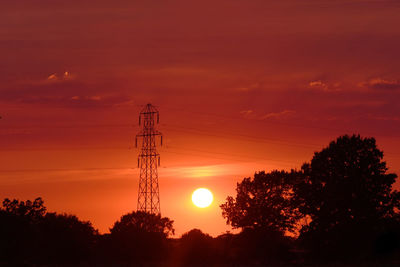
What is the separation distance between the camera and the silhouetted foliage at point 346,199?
155125 mm

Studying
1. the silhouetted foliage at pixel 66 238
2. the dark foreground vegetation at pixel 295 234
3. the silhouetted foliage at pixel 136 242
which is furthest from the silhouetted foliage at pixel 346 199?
the silhouetted foliage at pixel 66 238

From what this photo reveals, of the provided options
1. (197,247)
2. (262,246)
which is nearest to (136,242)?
(197,247)

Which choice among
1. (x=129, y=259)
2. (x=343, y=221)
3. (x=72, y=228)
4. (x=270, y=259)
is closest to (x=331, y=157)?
(x=343, y=221)

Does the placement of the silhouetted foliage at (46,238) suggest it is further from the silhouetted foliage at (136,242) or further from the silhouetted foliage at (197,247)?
the silhouetted foliage at (197,247)

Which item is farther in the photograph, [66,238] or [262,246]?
[262,246]

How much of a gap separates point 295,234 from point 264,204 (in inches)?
382

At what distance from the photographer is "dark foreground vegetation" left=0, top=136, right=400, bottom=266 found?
→ 508ft

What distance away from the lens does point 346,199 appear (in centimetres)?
15925

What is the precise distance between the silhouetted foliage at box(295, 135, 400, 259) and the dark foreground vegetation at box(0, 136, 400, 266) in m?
0.19

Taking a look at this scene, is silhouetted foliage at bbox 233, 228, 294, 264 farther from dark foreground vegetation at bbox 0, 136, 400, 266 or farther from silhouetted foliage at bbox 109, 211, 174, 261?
silhouetted foliage at bbox 109, 211, 174, 261

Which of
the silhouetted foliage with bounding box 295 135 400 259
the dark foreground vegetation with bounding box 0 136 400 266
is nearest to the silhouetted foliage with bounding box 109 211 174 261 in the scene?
the dark foreground vegetation with bounding box 0 136 400 266

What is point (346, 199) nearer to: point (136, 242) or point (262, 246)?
point (262, 246)

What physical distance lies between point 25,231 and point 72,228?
10379mm

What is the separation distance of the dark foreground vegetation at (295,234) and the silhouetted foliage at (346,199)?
0.19 m
